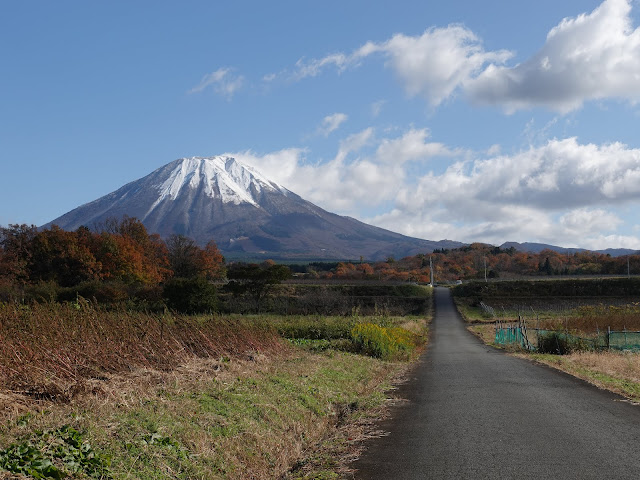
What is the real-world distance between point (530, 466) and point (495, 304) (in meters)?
76.0

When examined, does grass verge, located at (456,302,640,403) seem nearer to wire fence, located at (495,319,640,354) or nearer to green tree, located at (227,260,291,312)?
wire fence, located at (495,319,640,354)

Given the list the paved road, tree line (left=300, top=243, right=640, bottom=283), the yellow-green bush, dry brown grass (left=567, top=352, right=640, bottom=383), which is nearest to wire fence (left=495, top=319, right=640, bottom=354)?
dry brown grass (left=567, top=352, right=640, bottom=383)

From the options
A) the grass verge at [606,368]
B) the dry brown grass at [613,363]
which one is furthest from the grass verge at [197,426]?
the dry brown grass at [613,363]

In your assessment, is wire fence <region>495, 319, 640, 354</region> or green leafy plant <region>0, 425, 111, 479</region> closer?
green leafy plant <region>0, 425, 111, 479</region>

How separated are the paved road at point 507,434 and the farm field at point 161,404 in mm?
668

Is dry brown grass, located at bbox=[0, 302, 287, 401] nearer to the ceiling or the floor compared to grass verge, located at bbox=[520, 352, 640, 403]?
nearer to the ceiling

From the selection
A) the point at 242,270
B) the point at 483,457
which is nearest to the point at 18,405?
the point at 483,457

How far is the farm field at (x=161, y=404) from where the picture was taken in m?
5.63

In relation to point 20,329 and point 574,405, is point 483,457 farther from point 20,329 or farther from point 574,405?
point 20,329

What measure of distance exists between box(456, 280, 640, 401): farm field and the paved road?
210cm

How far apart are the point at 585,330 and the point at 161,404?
3262 centimetres

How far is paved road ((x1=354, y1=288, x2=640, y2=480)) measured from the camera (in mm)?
6488

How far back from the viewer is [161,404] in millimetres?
7734

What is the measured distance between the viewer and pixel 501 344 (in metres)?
32.1
